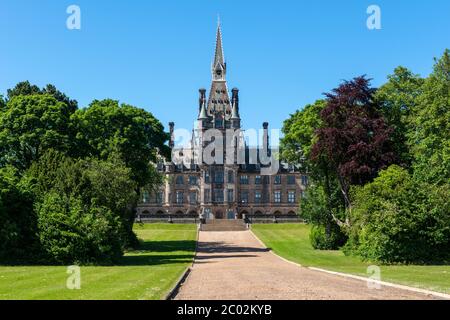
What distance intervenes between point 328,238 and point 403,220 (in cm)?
1570

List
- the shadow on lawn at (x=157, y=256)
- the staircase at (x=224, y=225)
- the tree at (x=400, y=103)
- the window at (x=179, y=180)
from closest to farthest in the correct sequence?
the shadow on lawn at (x=157, y=256), the tree at (x=400, y=103), the staircase at (x=224, y=225), the window at (x=179, y=180)

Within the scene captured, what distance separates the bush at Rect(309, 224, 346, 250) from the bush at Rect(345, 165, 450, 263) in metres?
12.8

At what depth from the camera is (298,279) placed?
23.2 meters

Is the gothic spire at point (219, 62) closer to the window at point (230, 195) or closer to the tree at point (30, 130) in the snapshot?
the window at point (230, 195)

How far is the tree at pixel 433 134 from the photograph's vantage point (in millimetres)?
40281

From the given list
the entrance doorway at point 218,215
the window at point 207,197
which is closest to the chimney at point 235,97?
the window at point 207,197

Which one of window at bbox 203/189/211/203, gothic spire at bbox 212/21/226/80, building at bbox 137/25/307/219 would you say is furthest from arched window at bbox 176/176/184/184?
gothic spire at bbox 212/21/226/80

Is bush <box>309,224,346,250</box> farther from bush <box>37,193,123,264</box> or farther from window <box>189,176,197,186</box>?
window <box>189,176,197,186</box>

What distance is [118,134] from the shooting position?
157 feet

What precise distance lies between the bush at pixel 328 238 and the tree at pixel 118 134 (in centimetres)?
1633

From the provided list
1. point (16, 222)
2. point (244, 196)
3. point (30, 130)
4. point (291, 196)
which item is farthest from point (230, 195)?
point (16, 222)
